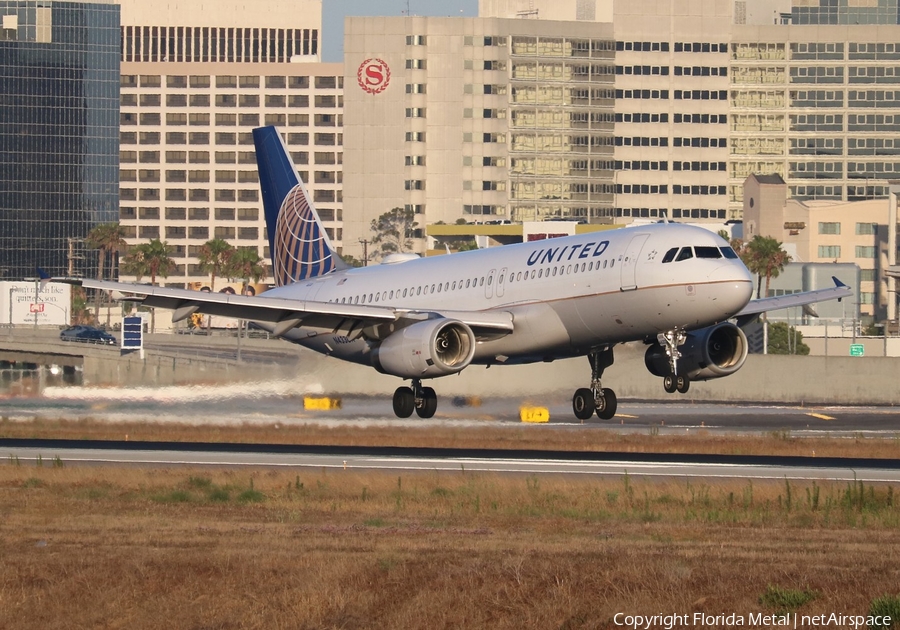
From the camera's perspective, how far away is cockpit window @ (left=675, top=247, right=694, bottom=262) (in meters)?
42.2

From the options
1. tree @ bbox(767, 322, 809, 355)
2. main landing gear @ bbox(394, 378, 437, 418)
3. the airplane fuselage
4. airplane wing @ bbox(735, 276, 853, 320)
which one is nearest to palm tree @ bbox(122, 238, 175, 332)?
tree @ bbox(767, 322, 809, 355)

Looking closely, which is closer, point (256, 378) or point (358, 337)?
point (358, 337)

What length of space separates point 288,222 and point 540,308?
1867 cm

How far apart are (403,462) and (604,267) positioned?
859cm

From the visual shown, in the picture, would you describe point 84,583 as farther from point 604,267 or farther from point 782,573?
point 604,267

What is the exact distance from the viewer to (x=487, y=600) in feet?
A: 67.9

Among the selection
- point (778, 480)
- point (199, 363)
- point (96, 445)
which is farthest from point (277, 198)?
point (778, 480)

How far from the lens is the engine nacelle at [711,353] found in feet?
155

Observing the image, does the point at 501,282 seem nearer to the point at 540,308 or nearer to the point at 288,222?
the point at 540,308

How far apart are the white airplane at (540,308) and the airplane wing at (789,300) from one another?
3.1 inches

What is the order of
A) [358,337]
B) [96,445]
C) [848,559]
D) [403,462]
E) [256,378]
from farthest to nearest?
1. [256,378]
2. [358,337]
3. [96,445]
4. [403,462]
5. [848,559]

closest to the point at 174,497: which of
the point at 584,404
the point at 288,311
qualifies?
the point at 288,311

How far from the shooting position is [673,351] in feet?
146

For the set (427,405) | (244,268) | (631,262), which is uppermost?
(244,268)
